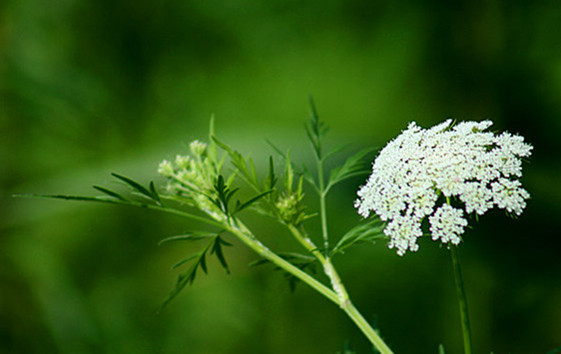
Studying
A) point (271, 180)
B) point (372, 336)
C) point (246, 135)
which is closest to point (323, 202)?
point (271, 180)

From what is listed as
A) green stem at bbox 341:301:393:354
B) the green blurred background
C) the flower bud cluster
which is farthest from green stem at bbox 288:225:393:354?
the green blurred background

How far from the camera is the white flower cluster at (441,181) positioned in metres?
0.47

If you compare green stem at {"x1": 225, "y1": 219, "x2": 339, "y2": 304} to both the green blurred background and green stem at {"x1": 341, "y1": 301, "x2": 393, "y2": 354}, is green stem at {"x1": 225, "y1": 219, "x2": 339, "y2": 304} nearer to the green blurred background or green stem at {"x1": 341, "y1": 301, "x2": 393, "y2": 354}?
green stem at {"x1": 341, "y1": 301, "x2": 393, "y2": 354}

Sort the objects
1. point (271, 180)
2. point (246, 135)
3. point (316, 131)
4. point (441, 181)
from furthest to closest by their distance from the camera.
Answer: point (246, 135) < point (316, 131) < point (271, 180) < point (441, 181)

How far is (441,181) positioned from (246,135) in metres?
1.34

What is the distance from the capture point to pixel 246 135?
178 cm

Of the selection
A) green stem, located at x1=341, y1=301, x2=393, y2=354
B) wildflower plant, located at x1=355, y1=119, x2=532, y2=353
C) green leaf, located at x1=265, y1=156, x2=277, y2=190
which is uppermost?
green leaf, located at x1=265, y1=156, x2=277, y2=190

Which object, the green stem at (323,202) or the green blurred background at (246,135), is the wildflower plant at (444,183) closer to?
the green stem at (323,202)

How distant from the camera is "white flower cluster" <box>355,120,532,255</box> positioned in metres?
0.47

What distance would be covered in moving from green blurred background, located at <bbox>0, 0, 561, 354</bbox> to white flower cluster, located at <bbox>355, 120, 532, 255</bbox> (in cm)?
100

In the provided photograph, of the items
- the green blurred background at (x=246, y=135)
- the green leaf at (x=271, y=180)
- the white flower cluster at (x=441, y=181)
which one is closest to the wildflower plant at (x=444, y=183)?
the white flower cluster at (x=441, y=181)

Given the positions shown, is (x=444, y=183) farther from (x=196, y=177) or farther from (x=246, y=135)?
(x=246, y=135)

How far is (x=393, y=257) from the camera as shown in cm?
199

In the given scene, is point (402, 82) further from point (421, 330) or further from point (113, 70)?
point (113, 70)
